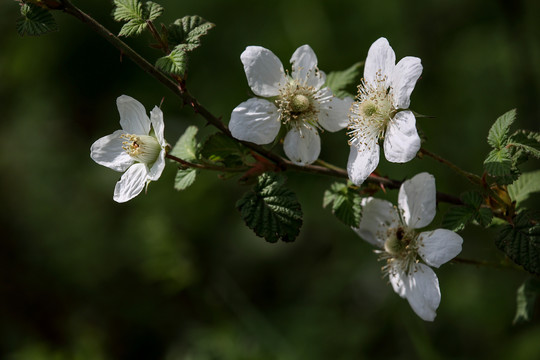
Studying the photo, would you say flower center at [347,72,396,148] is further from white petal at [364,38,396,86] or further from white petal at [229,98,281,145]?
white petal at [229,98,281,145]

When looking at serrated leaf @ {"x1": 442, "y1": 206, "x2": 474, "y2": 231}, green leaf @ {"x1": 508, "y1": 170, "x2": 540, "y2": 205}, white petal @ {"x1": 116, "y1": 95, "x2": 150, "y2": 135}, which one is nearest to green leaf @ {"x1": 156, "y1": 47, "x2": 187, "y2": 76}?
white petal @ {"x1": 116, "y1": 95, "x2": 150, "y2": 135}

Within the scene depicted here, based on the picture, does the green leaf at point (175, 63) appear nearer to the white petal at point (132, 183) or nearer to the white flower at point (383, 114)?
the white petal at point (132, 183)

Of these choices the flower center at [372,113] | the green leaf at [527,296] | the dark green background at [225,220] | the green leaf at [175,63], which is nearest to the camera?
the green leaf at [175,63]

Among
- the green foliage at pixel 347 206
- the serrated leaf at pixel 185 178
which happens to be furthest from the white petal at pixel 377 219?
the serrated leaf at pixel 185 178

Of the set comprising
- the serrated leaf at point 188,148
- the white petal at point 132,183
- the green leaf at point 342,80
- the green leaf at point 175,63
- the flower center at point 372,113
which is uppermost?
the green leaf at point 175,63

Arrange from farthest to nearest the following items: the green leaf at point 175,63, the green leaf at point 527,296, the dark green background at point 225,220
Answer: the dark green background at point 225,220 < the green leaf at point 527,296 < the green leaf at point 175,63
